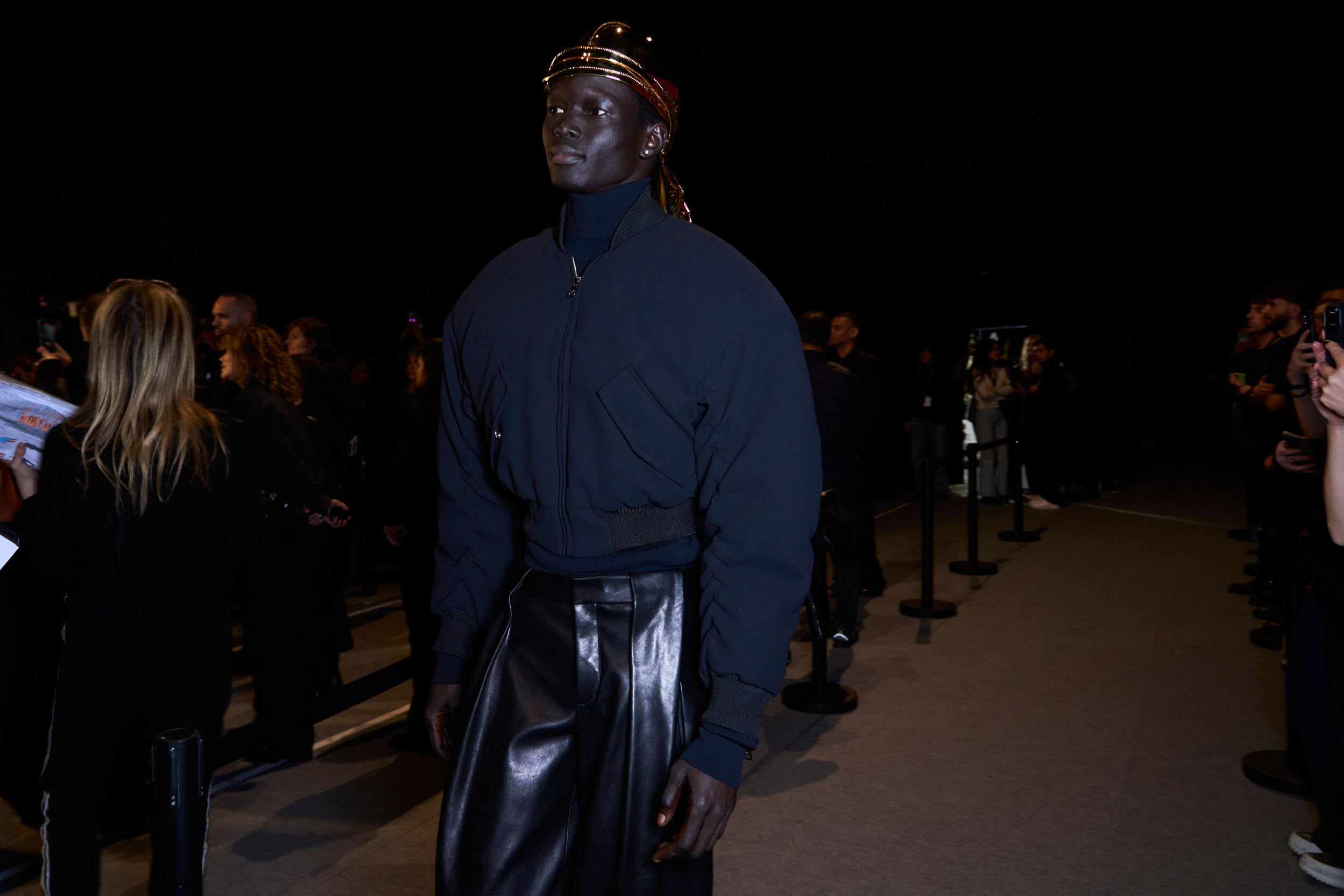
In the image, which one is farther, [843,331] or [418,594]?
[843,331]

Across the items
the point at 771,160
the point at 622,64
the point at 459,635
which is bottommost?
the point at 459,635

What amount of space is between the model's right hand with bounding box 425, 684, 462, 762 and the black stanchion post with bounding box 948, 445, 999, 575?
5.22m

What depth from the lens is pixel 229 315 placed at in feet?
14.6

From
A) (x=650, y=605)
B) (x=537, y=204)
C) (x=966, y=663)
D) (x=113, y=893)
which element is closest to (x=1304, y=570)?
(x=966, y=663)

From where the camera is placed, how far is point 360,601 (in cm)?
665

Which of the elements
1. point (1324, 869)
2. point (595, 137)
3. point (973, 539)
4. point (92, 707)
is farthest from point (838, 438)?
point (595, 137)

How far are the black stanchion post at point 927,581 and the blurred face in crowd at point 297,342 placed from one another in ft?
11.2

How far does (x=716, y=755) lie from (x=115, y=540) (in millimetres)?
1709

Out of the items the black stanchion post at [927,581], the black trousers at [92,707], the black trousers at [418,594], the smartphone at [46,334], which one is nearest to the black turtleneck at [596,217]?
the black trousers at [92,707]

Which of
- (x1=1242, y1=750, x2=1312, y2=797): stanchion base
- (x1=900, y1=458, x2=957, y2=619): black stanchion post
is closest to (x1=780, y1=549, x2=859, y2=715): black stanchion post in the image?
(x1=900, y1=458, x2=957, y2=619): black stanchion post

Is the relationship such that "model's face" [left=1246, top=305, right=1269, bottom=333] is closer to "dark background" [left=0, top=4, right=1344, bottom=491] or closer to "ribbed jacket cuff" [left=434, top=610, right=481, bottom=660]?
"dark background" [left=0, top=4, right=1344, bottom=491]

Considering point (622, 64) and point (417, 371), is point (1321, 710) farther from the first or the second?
point (417, 371)

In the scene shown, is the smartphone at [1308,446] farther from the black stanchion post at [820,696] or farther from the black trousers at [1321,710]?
the black stanchion post at [820,696]

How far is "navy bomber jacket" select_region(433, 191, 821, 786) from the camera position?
4.32ft
